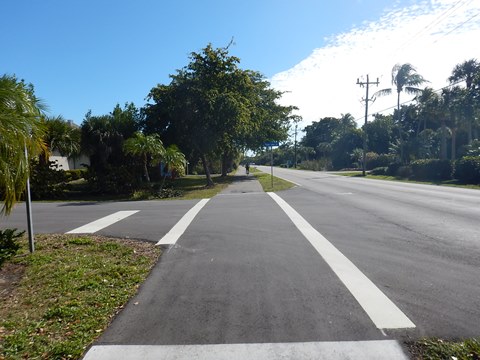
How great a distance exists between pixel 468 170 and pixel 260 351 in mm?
30181

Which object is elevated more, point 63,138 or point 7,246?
point 63,138

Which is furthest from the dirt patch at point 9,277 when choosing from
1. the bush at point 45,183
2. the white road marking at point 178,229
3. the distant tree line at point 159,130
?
the bush at point 45,183

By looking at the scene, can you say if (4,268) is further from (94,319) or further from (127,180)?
(127,180)

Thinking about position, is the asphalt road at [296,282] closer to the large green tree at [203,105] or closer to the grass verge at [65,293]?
the grass verge at [65,293]

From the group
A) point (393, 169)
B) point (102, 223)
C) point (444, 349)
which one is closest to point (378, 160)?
point (393, 169)

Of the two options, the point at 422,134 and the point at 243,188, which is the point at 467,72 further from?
the point at 243,188

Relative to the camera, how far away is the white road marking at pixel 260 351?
3.10m

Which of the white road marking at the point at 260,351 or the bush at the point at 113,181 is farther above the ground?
the bush at the point at 113,181

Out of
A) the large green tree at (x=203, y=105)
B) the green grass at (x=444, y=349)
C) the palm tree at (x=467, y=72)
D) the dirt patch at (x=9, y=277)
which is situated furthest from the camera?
the palm tree at (x=467, y=72)

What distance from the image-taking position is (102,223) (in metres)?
10.3

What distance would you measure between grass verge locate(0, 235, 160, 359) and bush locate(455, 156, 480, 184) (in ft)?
89.9

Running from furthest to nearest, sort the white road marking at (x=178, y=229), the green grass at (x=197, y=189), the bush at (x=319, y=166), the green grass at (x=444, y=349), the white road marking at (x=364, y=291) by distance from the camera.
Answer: the bush at (x=319, y=166) → the green grass at (x=197, y=189) → the white road marking at (x=178, y=229) → the white road marking at (x=364, y=291) → the green grass at (x=444, y=349)

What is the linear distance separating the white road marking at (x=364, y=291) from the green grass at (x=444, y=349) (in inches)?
13.3

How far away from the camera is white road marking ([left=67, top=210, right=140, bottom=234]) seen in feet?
29.8
